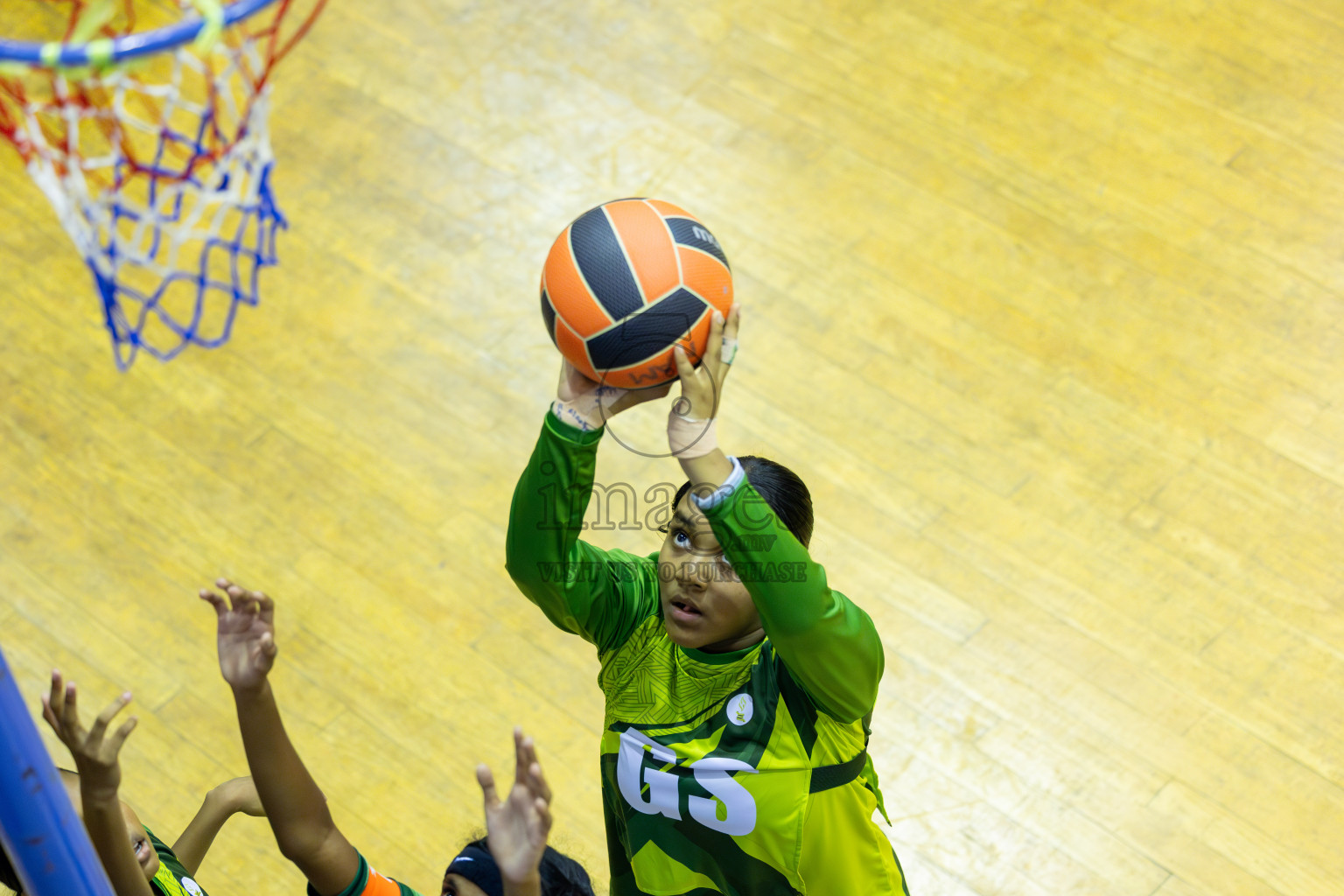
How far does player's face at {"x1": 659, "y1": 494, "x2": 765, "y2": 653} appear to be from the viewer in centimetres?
207

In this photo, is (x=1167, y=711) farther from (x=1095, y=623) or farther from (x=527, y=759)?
(x=527, y=759)

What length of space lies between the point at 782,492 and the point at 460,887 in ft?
Result: 2.89

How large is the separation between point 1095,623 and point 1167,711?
30 centimetres

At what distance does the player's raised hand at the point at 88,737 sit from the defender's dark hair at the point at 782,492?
88 centimetres

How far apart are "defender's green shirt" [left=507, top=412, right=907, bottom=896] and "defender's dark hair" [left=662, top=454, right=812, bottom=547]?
0.62ft

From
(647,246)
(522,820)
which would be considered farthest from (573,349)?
(522,820)


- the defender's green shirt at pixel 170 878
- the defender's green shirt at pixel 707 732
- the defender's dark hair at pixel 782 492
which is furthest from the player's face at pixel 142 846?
the defender's dark hair at pixel 782 492

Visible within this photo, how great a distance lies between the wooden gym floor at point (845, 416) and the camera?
3434 millimetres

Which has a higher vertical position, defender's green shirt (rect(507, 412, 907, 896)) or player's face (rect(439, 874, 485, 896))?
defender's green shirt (rect(507, 412, 907, 896))

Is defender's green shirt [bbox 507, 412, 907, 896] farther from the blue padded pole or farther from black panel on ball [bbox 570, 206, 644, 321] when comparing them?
the blue padded pole

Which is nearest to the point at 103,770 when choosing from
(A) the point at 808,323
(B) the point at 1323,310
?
(A) the point at 808,323

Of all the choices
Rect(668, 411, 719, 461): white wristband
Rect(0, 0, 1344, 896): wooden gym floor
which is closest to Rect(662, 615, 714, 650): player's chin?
→ Rect(668, 411, 719, 461): white wristband

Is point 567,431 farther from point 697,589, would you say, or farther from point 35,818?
point 35,818

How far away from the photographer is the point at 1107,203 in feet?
15.0
